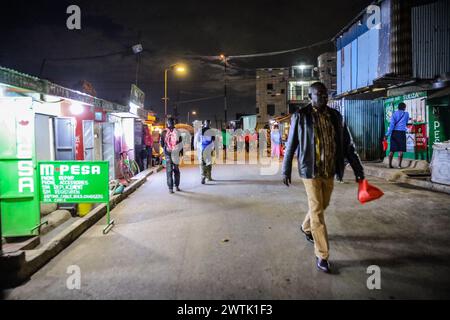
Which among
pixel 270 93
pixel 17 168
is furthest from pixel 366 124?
pixel 270 93

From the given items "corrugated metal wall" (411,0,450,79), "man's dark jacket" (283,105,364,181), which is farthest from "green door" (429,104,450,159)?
"man's dark jacket" (283,105,364,181)

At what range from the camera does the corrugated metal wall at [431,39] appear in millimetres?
11547

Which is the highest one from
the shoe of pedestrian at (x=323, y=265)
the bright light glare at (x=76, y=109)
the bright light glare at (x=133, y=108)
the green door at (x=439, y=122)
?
the bright light glare at (x=133, y=108)

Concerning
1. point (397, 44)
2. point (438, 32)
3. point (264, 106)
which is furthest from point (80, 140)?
point (264, 106)

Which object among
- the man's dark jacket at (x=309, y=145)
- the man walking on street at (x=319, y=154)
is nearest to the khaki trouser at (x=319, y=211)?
the man walking on street at (x=319, y=154)

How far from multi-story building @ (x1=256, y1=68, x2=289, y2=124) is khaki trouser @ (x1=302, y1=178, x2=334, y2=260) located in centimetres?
6038

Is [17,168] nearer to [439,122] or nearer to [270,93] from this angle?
[439,122]

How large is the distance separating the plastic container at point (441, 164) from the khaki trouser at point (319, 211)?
6000 mm

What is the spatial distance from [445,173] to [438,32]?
6745 mm

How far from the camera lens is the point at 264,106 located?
6369 cm

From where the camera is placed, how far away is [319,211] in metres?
3.74

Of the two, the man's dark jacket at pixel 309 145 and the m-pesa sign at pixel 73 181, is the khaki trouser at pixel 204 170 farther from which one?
the man's dark jacket at pixel 309 145

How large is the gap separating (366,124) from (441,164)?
768 cm

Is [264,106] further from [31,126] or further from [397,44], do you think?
[31,126]
